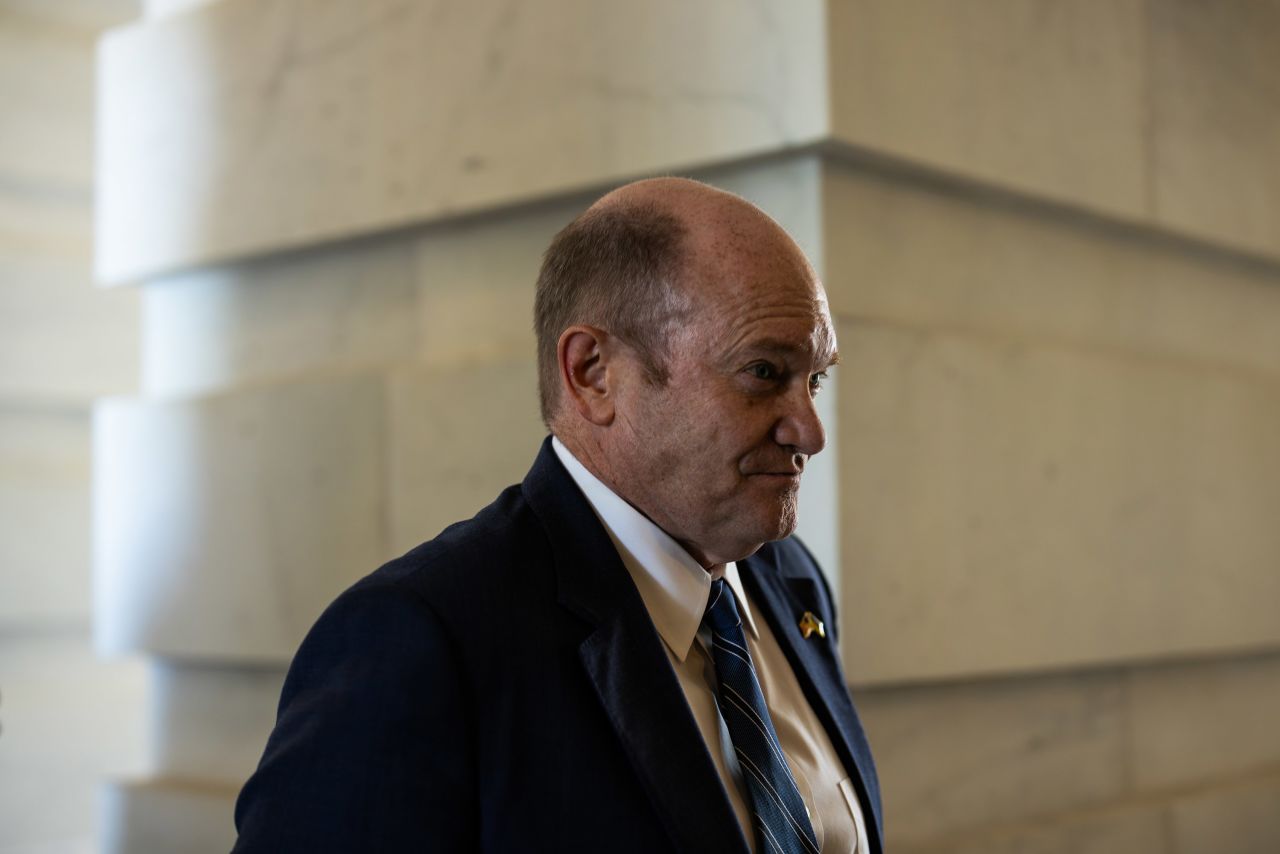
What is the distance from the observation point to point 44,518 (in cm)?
534

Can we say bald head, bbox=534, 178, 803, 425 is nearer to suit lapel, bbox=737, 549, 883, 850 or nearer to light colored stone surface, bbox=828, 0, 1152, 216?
suit lapel, bbox=737, 549, 883, 850

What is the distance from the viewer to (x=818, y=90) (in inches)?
133

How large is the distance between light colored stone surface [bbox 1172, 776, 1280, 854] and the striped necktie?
8.77 feet

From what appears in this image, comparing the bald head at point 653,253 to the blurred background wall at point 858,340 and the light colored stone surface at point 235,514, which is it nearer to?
the blurred background wall at point 858,340

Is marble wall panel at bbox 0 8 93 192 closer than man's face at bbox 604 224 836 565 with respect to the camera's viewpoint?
No

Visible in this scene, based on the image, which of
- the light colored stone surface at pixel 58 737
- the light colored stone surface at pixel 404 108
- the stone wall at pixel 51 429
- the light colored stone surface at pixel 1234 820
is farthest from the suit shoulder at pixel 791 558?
the stone wall at pixel 51 429

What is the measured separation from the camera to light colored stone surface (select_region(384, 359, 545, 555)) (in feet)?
12.6

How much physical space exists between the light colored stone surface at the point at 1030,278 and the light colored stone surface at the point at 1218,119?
0.14 metres

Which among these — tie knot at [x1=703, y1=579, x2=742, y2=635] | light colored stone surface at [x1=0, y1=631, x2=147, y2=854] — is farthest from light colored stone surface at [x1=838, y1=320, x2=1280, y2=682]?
light colored stone surface at [x1=0, y1=631, x2=147, y2=854]

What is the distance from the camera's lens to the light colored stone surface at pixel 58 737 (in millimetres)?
5297

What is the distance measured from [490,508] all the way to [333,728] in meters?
0.48

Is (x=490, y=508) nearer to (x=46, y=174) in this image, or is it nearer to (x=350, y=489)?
(x=350, y=489)

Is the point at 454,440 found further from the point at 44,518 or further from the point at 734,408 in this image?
the point at 44,518

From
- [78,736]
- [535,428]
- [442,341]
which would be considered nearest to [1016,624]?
[535,428]
